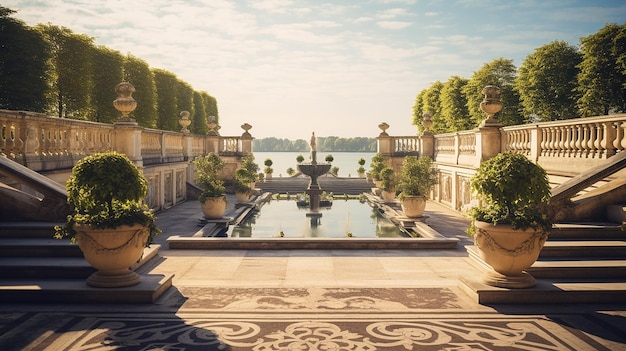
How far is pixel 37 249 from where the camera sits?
854 cm

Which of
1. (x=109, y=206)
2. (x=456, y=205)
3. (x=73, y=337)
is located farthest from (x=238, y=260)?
(x=456, y=205)

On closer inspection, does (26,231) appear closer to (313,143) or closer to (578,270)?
(578,270)

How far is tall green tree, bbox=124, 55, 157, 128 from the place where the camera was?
3328cm

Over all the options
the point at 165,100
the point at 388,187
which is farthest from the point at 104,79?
the point at 388,187

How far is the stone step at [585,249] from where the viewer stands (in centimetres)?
880

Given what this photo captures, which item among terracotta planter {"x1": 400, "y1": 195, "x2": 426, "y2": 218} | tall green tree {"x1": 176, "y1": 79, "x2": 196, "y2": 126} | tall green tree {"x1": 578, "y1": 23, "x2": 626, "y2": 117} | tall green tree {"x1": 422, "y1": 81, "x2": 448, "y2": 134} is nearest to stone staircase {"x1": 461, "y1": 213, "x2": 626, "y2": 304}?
terracotta planter {"x1": 400, "y1": 195, "x2": 426, "y2": 218}

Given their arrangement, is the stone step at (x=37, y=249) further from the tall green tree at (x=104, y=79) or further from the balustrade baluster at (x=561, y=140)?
the tall green tree at (x=104, y=79)

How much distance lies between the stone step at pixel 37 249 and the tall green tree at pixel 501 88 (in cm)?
3254

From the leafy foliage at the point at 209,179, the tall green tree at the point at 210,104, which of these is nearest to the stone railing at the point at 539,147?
the leafy foliage at the point at 209,179

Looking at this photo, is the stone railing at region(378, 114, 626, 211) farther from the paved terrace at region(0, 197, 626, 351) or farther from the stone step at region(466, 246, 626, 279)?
the paved terrace at region(0, 197, 626, 351)

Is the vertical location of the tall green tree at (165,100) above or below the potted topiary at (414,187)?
above

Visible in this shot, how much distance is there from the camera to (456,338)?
5871 mm

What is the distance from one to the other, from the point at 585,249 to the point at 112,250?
893 centimetres

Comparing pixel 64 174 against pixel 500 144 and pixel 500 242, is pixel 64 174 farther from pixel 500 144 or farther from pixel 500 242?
pixel 500 144
